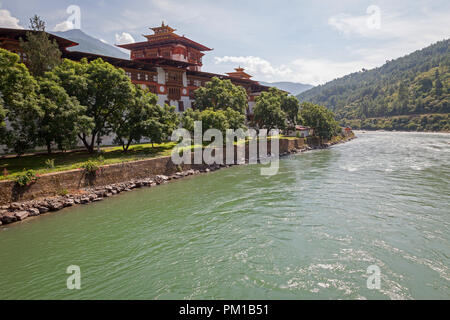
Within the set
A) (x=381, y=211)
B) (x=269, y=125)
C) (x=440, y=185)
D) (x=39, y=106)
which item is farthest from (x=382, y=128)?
(x=39, y=106)

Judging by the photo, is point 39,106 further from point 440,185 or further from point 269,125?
point 269,125

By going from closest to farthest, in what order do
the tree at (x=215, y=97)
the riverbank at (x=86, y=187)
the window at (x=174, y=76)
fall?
the riverbank at (x=86, y=187) < the window at (x=174, y=76) < the tree at (x=215, y=97)

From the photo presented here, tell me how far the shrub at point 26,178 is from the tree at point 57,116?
17.3 feet

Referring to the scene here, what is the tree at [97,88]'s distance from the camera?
26.2m

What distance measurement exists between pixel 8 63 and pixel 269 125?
41.6m

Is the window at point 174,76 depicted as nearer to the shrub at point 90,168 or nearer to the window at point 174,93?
the window at point 174,93

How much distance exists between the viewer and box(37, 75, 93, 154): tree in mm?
22969

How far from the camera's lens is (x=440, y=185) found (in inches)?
875

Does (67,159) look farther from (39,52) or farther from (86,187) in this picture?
(39,52)

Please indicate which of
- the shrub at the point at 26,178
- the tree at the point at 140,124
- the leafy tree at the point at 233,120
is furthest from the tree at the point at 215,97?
the shrub at the point at 26,178

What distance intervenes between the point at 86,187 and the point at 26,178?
4493 millimetres

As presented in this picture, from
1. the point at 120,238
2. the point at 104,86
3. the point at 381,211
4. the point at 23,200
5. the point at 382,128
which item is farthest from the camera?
the point at 382,128

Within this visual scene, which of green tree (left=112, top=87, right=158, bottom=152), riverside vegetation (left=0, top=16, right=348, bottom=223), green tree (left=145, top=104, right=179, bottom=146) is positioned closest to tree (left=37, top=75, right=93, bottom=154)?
riverside vegetation (left=0, top=16, right=348, bottom=223)
